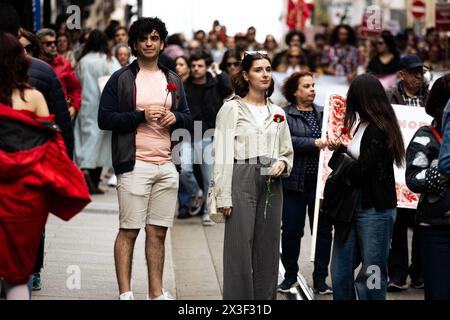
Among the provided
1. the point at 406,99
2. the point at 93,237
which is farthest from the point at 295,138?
the point at 93,237

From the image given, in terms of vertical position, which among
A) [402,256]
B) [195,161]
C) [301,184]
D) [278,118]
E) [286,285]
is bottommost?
[286,285]

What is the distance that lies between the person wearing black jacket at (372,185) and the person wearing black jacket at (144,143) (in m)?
1.38

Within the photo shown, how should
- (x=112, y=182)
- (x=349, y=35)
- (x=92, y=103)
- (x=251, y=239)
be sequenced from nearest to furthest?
1. (x=251, y=239)
2. (x=92, y=103)
3. (x=112, y=182)
4. (x=349, y=35)

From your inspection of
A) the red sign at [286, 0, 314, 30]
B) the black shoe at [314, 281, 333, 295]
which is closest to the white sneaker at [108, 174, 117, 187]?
the black shoe at [314, 281, 333, 295]

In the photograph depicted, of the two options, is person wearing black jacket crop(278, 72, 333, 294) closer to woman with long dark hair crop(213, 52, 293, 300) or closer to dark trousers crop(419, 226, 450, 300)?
woman with long dark hair crop(213, 52, 293, 300)

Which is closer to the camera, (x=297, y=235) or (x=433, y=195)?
(x=433, y=195)

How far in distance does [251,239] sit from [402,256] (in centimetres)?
276

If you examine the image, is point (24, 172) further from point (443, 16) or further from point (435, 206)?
point (443, 16)

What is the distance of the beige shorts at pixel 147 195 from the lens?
8008 millimetres

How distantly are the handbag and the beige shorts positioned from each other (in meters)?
2.03

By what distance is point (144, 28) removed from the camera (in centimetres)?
815

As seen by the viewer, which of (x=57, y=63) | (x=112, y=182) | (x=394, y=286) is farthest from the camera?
(x=112, y=182)

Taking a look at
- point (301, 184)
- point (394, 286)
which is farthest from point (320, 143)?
point (394, 286)

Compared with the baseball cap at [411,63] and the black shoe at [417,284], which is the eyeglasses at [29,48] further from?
the black shoe at [417,284]
